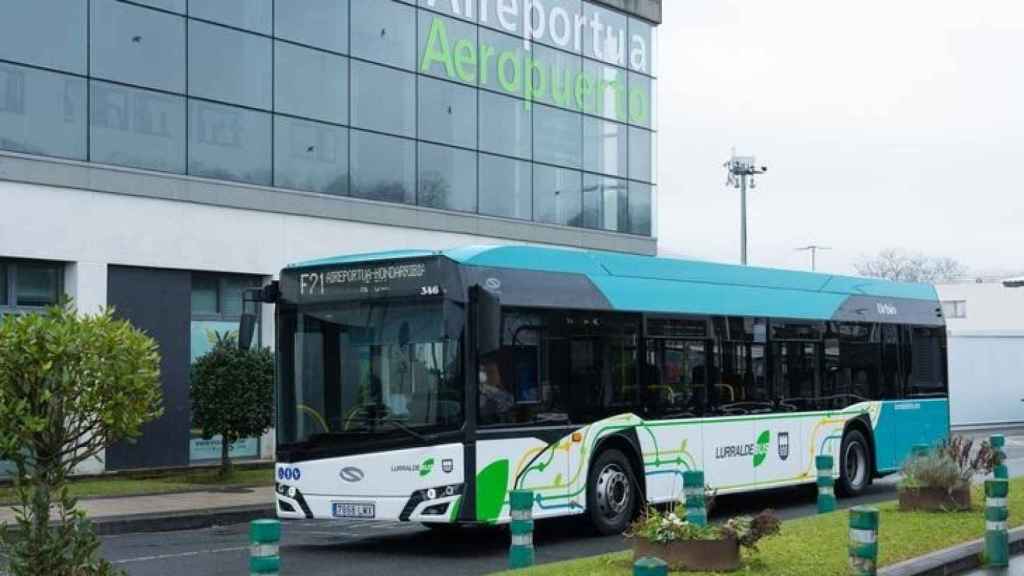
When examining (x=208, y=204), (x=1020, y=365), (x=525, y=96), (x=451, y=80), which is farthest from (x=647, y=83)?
(x=1020, y=365)

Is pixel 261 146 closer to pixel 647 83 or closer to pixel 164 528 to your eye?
pixel 164 528

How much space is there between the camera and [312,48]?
91.2ft

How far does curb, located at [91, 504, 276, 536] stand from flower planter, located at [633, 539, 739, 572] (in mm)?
8648

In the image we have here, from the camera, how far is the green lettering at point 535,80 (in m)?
32.7

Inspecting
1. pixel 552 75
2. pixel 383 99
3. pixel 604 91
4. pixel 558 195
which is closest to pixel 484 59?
pixel 552 75

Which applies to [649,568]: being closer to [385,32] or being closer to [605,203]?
[385,32]

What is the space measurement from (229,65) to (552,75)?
958 cm

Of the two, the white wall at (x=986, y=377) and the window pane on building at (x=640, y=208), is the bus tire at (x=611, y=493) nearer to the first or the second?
the window pane on building at (x=640, y=208)

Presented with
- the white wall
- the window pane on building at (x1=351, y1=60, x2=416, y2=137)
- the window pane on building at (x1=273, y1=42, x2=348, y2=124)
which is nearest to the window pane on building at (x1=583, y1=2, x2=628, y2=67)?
the window pane on building at (x1=351, y1=60, x2=416, y2=137)

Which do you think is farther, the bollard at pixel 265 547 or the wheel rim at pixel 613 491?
the wheel rim at pixel 613 491

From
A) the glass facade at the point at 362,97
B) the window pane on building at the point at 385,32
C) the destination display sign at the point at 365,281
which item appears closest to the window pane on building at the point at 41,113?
the glass facade at the point at 362,97

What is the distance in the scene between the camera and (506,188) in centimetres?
3189

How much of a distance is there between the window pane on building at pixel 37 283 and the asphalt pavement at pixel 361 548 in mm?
6925

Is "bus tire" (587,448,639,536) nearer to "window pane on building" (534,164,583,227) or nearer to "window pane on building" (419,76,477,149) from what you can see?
"window pane on building" (419,76,477,149)
